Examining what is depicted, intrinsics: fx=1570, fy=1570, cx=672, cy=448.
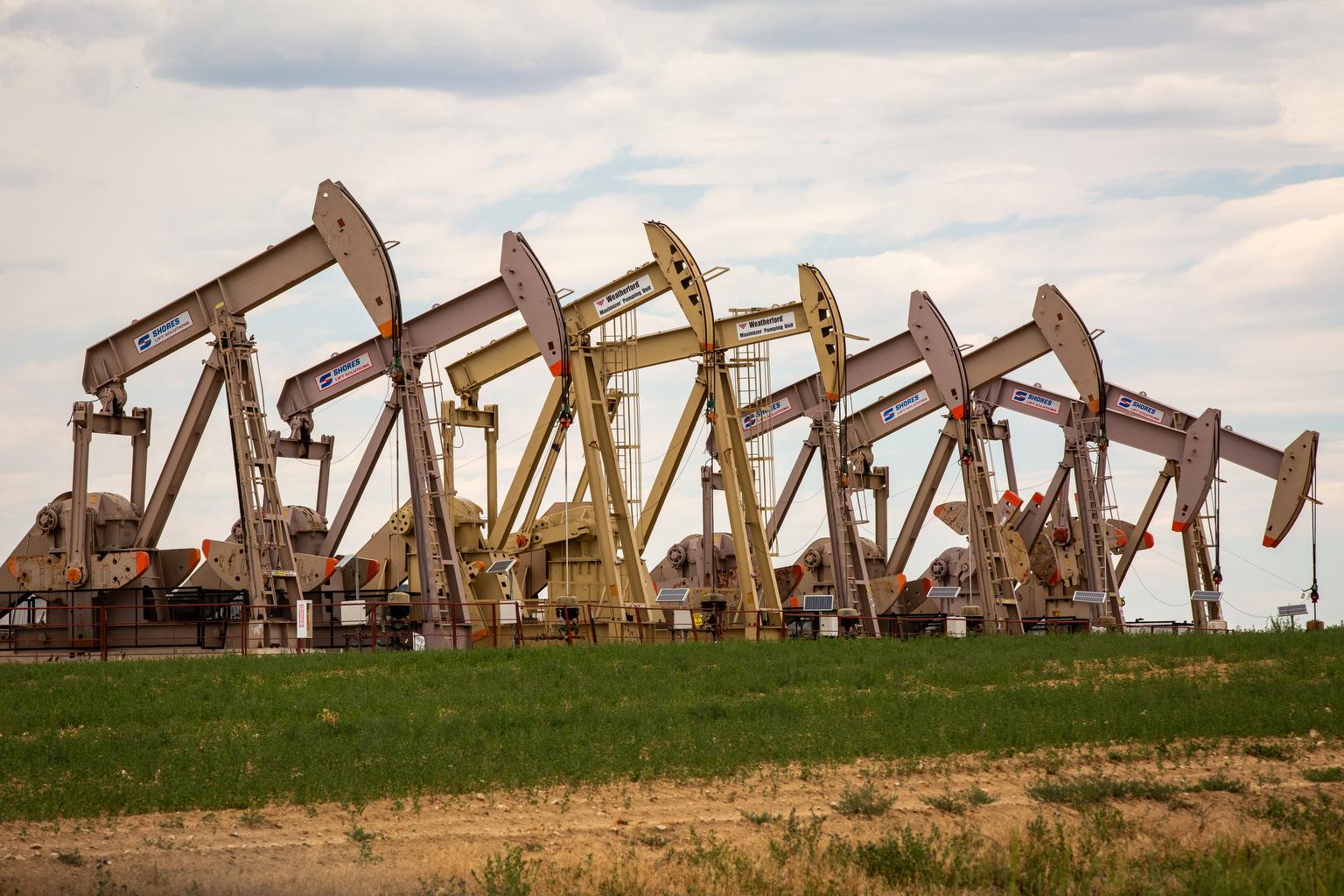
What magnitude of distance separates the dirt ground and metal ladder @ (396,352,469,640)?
38.3 feet

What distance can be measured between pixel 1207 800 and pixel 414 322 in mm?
16116

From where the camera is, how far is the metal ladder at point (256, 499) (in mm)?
23516

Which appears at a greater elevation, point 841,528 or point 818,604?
point 841,528

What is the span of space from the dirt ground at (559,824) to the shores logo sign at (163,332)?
14965mm

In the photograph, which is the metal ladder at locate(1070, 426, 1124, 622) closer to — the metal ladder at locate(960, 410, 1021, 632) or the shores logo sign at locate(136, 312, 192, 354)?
the metal ladder at locate(960, 410, 1021, 632)

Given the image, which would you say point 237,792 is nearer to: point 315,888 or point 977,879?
point 315,888

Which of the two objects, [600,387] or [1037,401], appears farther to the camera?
[1037,401]

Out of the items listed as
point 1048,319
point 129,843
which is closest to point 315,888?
point 129,843

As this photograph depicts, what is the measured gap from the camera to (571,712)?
→ 1501cm

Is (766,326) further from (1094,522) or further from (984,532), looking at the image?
(1094,522)

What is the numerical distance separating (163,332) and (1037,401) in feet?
63.0

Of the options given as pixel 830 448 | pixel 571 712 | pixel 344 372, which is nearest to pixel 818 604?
pixel 830 448

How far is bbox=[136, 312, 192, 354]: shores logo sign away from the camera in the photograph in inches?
986

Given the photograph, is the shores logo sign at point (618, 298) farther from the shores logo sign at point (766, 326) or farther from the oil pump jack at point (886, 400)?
the oil pump jack at point (886, 400)
